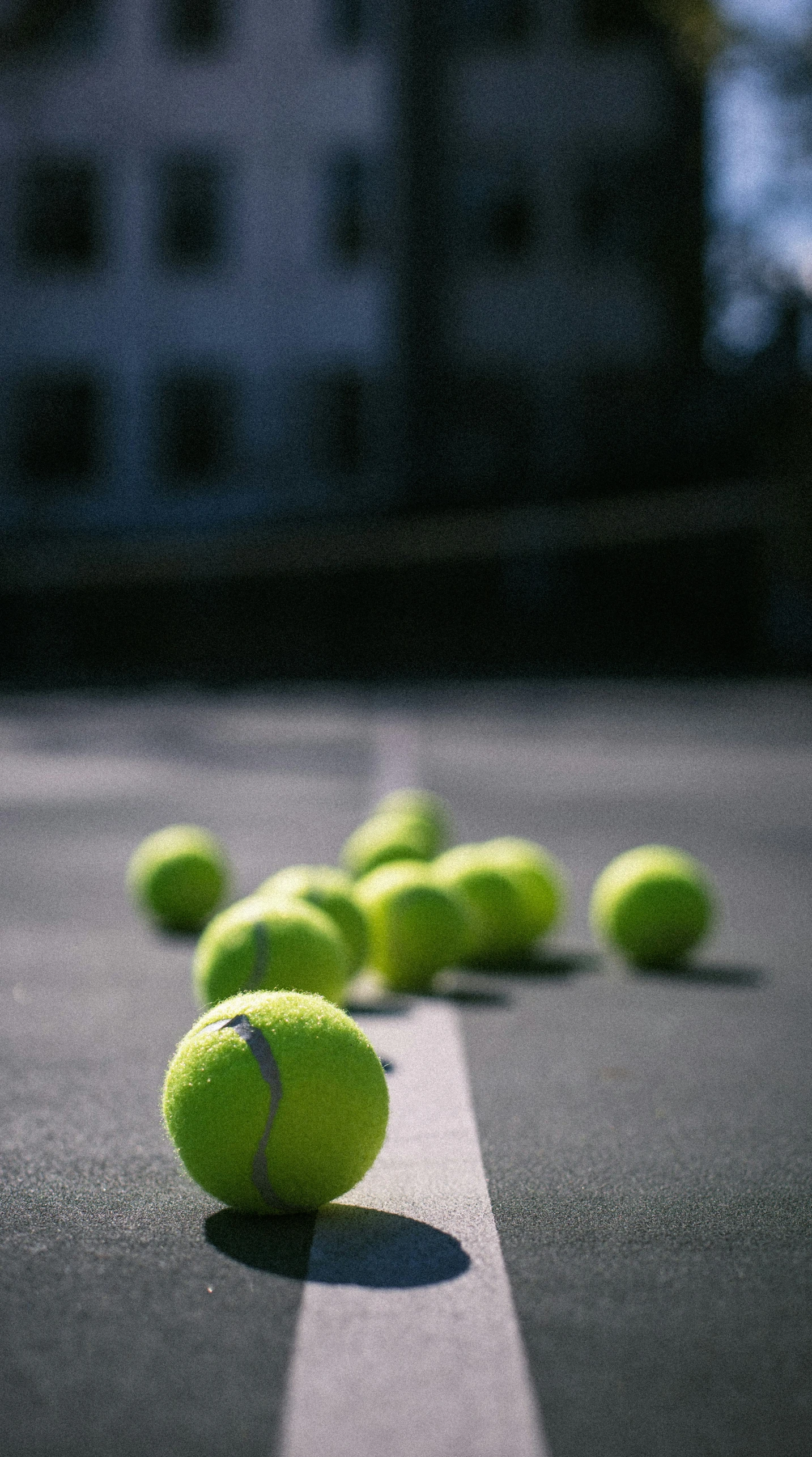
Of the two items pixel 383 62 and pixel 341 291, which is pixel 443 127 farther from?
pixel 341 291

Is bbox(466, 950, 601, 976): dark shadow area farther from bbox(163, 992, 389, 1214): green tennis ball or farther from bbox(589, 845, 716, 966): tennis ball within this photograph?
bbox(163, 992, 389, 1214): green tennis ball

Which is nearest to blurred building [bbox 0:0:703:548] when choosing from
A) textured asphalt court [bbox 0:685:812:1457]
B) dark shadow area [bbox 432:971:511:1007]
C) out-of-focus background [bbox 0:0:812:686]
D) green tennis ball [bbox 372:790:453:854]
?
out-of-focus background [bbox 0:0:812:686]

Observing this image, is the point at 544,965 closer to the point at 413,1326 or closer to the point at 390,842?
the point at 390,842

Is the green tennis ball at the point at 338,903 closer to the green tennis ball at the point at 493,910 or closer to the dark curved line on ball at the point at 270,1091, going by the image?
the green tennis ball at the point at 493,910

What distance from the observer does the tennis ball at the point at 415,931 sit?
470cm

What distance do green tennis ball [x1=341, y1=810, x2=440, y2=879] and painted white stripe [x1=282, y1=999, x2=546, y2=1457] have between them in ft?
9.23

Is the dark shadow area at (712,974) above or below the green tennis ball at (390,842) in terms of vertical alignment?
below

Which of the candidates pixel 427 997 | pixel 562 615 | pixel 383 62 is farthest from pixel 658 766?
pixel 383 62

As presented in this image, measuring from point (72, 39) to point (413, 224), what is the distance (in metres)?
6.81

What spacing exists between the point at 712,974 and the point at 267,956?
1.83 meters

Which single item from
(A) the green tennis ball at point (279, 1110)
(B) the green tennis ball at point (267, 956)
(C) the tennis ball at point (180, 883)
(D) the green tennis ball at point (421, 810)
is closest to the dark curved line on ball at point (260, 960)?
(B) the green tennis ball at point (267, 956)

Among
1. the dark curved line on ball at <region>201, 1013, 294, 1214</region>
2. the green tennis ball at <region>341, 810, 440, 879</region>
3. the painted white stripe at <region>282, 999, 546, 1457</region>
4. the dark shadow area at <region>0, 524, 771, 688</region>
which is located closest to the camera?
the painted white stripe at <region>282, 999, 546, 1457</region>

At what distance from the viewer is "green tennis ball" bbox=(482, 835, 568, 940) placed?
542cm

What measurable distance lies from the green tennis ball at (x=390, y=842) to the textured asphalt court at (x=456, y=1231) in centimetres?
74
